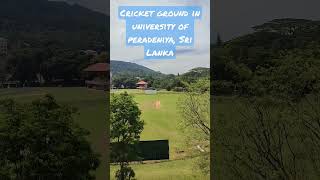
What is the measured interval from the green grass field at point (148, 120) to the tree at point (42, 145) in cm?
126

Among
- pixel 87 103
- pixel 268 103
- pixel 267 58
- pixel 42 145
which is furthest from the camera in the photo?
pixel 267 58

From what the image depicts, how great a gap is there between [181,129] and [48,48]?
384cm

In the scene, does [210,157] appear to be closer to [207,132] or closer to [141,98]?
[207,132]

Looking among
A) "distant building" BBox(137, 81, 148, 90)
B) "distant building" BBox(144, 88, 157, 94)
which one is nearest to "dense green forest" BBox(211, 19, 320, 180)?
"distant building" BBox(144, 88, 157, 94)

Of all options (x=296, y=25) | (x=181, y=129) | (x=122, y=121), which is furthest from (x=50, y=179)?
(x=296, y=25)

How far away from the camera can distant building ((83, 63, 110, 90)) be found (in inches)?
520

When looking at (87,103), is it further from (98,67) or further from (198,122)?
(198,122)

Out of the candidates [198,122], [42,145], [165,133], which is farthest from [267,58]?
[42,145]

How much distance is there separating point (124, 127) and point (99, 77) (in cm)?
137

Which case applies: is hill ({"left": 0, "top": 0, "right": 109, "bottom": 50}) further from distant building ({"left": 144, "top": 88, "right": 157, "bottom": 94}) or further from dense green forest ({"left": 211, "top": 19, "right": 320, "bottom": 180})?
dense green forest ({"left": 211, "top": 19, "right": 320, "bottom": 180})

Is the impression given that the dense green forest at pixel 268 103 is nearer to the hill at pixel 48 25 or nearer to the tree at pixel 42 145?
the hill at pixel 48 25

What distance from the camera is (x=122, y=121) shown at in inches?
518

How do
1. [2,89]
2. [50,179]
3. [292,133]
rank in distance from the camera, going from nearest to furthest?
[50,179], [292,133], [2,89]

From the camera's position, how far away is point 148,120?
13078mm
